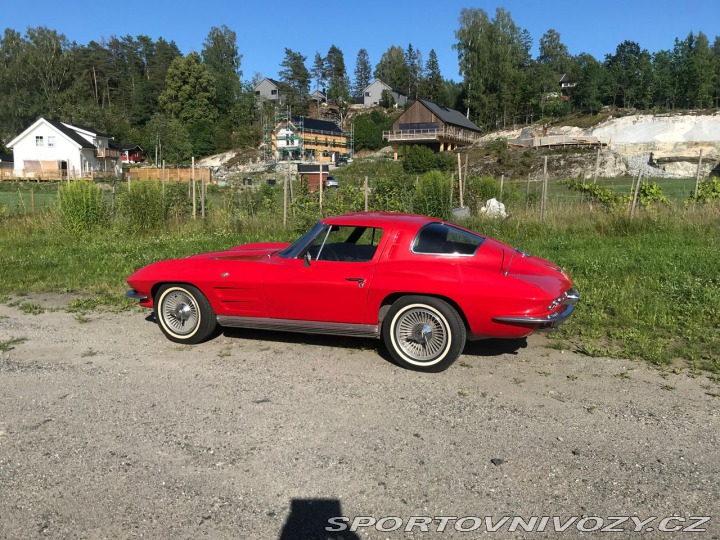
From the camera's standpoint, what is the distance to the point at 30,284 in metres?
9.15

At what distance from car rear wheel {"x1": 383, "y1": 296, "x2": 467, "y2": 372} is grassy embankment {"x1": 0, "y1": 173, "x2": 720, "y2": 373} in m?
1.55

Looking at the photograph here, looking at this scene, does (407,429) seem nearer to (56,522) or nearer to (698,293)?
(56,522)

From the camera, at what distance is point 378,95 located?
398 feet

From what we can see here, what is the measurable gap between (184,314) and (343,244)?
6.09 ft

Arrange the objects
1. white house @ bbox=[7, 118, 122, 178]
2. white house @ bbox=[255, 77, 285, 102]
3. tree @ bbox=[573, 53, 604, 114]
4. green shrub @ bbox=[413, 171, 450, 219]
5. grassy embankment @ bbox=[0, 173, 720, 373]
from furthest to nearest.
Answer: white house @ bbox=[255, 77, 285, 102] < tree @ bbox=[573, 53, 604, 114] < white house @ bbox=[7, 118, 122, 178] < green shrub @ bbox=[413, 171, 450, 219] < grassy embankment @ bbox=[0, 173, 720, 373]

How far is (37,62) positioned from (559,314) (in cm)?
9958

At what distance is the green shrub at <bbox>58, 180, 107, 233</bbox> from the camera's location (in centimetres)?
1458

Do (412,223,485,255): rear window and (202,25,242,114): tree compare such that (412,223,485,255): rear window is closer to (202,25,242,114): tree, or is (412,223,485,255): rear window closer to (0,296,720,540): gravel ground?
(0,296,720,540): gravel ground

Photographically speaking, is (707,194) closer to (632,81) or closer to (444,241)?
(444,241)

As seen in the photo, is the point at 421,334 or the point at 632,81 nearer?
the point at 421,334

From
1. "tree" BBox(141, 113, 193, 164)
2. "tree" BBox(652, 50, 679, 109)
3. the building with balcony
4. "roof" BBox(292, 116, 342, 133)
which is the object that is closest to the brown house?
"roof" BBox(292, 116, 342, 133)

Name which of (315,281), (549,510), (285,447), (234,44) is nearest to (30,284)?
(315,281)

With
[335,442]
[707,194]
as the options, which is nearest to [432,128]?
[707,194]

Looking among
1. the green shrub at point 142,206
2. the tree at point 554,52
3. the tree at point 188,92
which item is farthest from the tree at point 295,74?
the green shrub at point 142,206
